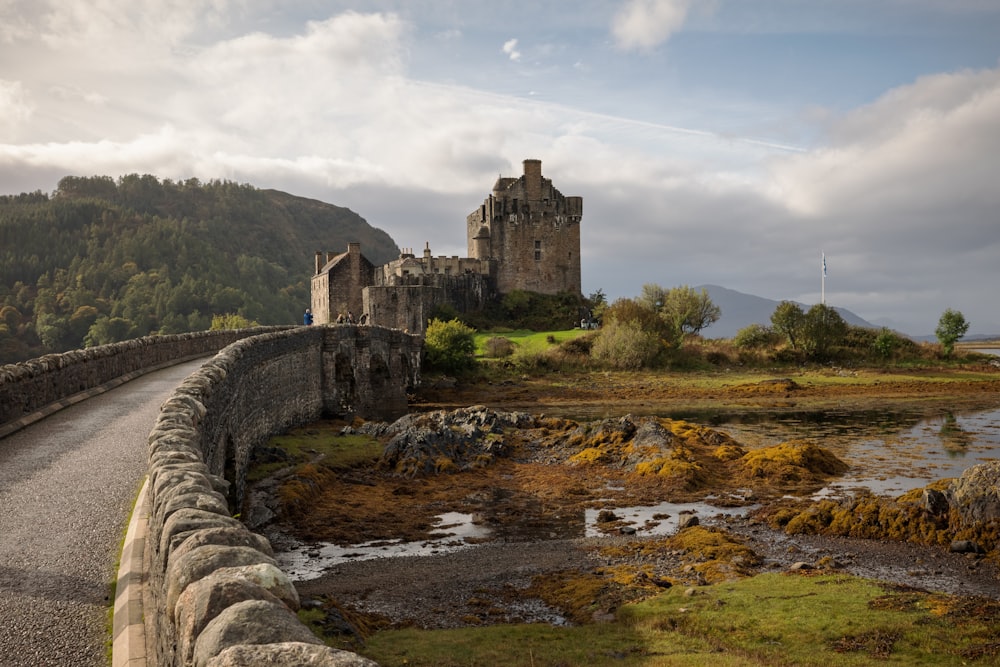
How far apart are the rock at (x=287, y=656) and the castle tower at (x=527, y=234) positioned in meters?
70.3

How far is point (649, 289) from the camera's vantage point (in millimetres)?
72938

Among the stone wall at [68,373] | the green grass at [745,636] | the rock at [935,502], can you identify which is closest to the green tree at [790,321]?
the rock at [935,502]

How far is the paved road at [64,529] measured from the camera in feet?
19.9

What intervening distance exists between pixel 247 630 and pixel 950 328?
69277 millimetres

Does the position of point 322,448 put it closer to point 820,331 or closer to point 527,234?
point 820,331

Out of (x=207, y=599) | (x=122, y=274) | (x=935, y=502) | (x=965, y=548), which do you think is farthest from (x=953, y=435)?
(x=122, y=274)

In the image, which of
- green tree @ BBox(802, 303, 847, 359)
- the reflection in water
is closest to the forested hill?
green tree @ BBox(802, 303, 847, 359)

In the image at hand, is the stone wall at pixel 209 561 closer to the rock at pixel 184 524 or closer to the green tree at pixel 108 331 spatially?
the rock at pixel 184 524

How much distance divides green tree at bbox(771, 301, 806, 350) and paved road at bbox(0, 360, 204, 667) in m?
53.3

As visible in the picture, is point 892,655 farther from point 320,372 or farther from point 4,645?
point 320,372

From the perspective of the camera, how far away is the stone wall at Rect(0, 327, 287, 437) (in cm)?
1393

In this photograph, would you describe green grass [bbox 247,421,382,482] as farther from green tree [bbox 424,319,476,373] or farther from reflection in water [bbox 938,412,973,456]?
green tree [bbox 424,319,476,373]

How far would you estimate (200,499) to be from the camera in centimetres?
600

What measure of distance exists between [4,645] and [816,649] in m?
9.35
